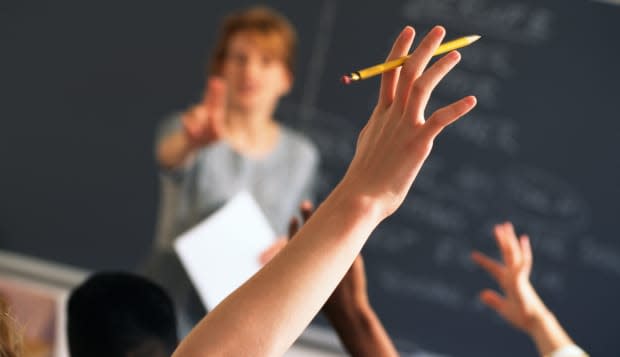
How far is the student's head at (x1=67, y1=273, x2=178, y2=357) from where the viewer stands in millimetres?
828

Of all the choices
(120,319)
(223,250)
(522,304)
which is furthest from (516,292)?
(120,319)

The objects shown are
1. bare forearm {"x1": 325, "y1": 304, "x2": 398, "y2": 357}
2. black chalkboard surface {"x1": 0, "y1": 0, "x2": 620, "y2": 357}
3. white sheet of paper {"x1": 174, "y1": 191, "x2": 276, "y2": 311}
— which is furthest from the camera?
black chalkboard surface {"x1": 0, "y1": 0, "x2": 620, "y2": 357}

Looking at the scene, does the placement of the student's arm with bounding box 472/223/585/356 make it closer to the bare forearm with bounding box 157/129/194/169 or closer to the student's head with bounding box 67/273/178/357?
the student's head with bounding box 67/273/178/357

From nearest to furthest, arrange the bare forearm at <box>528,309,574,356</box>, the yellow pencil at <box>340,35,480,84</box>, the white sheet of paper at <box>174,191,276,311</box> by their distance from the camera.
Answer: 1. the yellow pencil at <box>340,35,480,84</box>
2. the bare forearm at <box>528,309,574,356</box>
3. the white sheet of paper at <box>174,191,276,311</box>

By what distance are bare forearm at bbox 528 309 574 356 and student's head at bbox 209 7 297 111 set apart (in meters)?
1.24

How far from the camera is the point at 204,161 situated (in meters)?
2.44

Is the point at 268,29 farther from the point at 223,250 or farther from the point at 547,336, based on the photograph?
the point at 547,336

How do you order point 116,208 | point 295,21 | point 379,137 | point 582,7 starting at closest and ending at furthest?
point 379,137 → point 582,7 → point 295,21 → point 116,208

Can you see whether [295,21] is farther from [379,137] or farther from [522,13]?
[379,137]

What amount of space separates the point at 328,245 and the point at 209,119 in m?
1.87

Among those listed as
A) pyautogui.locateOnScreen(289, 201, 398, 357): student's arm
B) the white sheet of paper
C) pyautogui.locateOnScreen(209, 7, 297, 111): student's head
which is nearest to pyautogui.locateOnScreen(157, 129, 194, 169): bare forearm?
pyautogui.locateOnScreen(209, 7, 297, 111): student's head

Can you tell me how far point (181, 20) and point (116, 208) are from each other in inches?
25.8

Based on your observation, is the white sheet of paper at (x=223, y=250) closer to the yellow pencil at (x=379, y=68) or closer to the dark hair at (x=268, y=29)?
the dark hair at (x=268, y=29)

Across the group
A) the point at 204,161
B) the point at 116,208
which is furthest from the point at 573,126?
the point at 116,208
